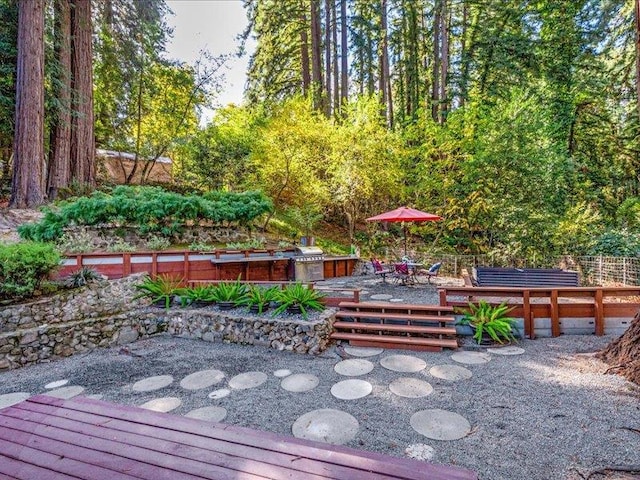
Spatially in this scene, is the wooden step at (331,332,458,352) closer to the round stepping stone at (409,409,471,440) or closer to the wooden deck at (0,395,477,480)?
the round stepping stone at (409,409,471,440)

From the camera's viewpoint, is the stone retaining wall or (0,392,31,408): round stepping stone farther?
the stone retaining wall

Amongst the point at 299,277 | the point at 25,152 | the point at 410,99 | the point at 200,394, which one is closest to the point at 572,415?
the point at 200,394

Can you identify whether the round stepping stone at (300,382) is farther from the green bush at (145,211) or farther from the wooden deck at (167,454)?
the green bush at (145,211)

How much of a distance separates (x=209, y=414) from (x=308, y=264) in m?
6.05

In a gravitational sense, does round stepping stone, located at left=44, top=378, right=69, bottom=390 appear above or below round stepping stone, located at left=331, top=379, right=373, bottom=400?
below

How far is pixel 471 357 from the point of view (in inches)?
181

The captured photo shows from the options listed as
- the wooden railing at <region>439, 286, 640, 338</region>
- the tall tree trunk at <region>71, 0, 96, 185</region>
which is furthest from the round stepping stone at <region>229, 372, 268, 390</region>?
the tall tree trunk at <region>71, 0, 96, 185</region>

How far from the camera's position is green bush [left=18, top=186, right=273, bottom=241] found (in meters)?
7.66

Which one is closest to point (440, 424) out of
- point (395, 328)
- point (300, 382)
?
point (300, 382)

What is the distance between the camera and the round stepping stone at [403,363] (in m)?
4.29

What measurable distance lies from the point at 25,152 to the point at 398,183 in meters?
12.1

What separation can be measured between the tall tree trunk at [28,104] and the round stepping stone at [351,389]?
10178 millimetres

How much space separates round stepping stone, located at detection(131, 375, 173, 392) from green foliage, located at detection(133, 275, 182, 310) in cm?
234

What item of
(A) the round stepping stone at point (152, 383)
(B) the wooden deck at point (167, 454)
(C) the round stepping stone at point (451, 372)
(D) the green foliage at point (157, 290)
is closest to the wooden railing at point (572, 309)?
(C) the round stepping stone at point (451, 372)
